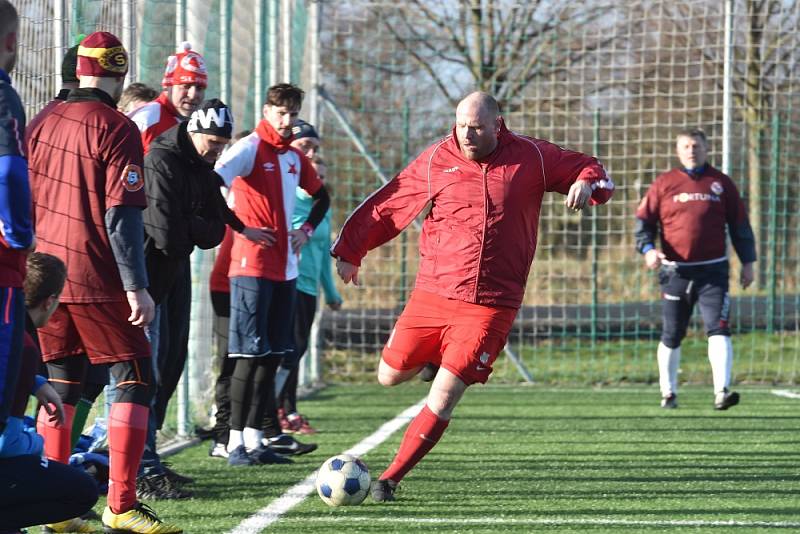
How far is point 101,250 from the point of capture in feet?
16.4

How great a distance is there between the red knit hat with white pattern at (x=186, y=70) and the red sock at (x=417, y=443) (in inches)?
82.9

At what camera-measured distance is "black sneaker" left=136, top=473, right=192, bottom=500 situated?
6004mm

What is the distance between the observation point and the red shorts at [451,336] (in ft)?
19.9

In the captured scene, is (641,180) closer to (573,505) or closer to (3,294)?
(573,505)

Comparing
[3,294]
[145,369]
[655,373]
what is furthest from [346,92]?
[3,294]

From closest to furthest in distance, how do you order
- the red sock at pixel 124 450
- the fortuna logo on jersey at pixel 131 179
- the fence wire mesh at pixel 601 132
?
the fortuna logo on jersey at pixel 131 179
the red sock at pixel 124 450
the fence wire mesh at pixel 601 132

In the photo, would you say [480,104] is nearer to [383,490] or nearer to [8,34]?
[383,490]

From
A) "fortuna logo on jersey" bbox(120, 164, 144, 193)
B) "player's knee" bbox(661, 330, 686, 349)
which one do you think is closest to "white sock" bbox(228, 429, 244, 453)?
"fortuna logo on jersey" bbox(120, 164, 144, 193)

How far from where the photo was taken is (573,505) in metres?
5.87

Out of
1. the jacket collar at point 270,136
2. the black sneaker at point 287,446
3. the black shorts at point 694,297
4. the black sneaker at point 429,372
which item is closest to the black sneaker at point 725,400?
the black shorts at point 694,297

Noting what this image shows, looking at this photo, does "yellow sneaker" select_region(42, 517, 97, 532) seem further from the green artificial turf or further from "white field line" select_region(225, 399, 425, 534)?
"white field line" select_region(225, 399, 425, 534)

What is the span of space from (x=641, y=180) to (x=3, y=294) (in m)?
12.6

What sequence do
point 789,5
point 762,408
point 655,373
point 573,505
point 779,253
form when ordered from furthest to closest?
point 779,253 < point 789,5 < point 655,373 < point 762,408 < point 573,505

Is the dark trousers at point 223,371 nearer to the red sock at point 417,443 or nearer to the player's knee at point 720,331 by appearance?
the red sock at point 417,443
